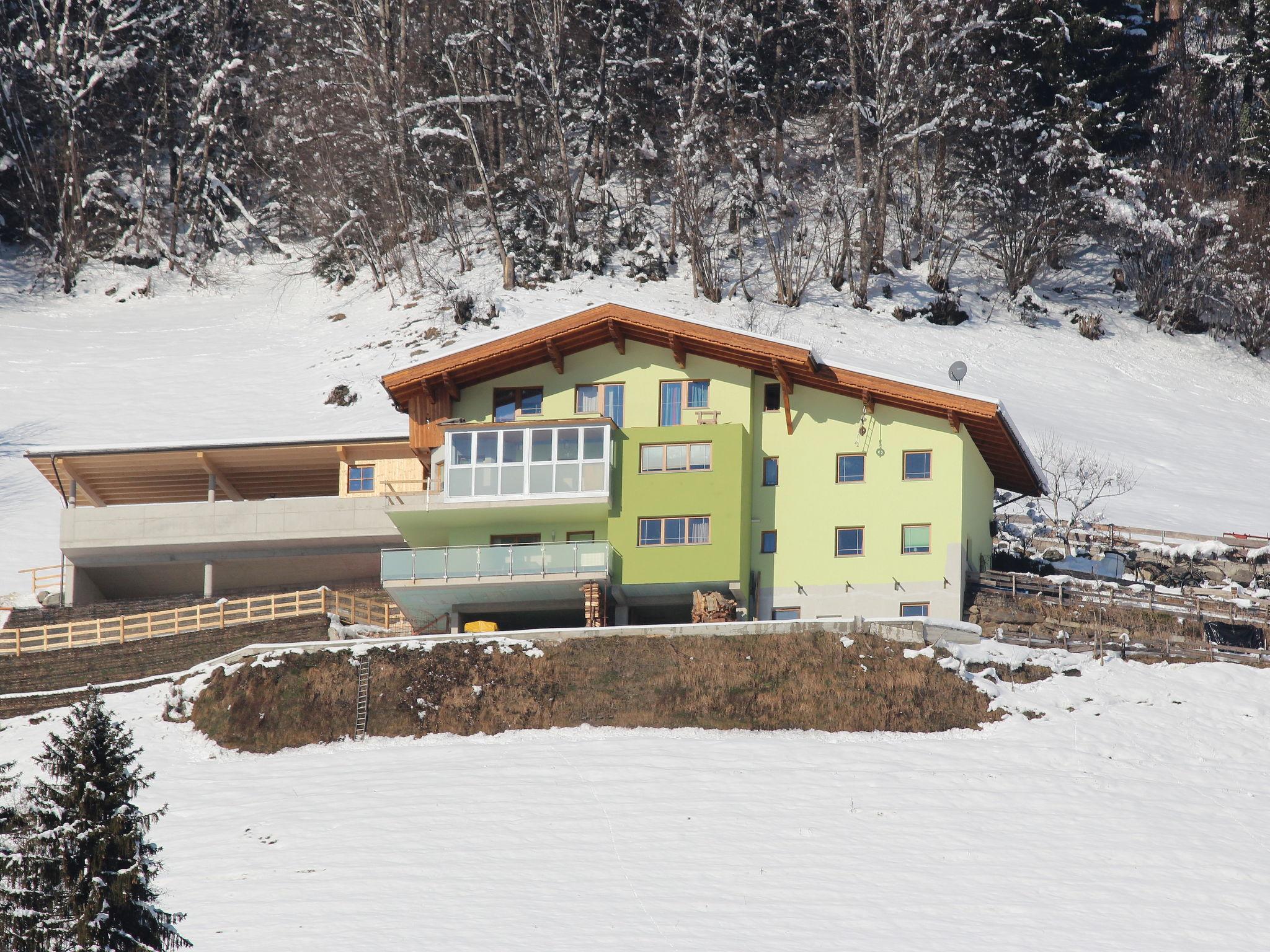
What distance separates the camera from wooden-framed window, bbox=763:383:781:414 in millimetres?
38094

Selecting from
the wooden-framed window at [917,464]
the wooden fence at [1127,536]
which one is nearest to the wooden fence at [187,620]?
the wooden-framed window at [917,464]

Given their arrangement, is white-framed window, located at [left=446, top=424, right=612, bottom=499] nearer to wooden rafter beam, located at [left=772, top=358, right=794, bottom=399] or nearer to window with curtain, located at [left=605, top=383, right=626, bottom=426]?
window with curtain, located at [left=605, top=383, right=626, bottom=426]

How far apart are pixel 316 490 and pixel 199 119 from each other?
3800cm

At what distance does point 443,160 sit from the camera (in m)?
72.6

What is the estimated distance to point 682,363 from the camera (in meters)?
38.1

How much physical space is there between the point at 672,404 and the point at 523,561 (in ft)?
18.0

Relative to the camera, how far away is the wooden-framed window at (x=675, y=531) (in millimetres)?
36281

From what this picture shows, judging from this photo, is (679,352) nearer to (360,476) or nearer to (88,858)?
(360,476)

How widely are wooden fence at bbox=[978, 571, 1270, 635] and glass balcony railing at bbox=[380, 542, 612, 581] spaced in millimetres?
9065

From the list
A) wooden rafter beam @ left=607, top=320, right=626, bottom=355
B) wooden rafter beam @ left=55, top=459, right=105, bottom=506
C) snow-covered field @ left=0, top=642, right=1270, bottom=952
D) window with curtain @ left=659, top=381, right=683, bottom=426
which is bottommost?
snow-covered field @ left=0, top=642, right=1270, bottom=952

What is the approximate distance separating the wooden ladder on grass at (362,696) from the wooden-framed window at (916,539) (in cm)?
1223

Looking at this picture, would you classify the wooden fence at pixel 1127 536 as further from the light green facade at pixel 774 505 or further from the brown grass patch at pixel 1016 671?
the brown grass patch at pixel 1016 671

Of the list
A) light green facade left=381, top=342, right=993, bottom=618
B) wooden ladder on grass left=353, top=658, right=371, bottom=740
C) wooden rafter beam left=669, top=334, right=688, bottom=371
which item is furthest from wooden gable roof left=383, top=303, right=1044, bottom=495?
wooden ladder on grass left=353, top=658, right=371, bottom=740

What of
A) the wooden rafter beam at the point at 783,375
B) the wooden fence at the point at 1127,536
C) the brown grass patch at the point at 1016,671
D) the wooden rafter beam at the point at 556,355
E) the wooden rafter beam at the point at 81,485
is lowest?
the brown grass patch at the point at 1016,671
